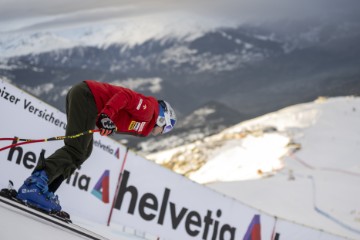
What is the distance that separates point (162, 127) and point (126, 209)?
3333mm

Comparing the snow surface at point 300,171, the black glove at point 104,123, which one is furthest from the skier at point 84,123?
the snow surface at point 300,171

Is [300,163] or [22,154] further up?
[300,163]

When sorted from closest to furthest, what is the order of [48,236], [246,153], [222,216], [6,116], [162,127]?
1. [48,236]
2. [162,127]
3. [6,116]
4. [222,216]
5. [246,153]

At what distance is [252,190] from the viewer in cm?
1778

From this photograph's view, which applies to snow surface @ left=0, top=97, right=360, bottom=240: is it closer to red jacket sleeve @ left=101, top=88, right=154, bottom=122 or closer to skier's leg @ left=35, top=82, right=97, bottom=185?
skier's leg @ left=35, top=82, right=97, bottom=185

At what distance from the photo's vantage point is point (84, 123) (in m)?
5.34

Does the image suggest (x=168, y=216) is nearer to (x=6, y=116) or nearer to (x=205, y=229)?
(x=205, y=229)

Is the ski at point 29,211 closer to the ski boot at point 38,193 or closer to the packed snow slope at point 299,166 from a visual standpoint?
the ski boot at point 38,193

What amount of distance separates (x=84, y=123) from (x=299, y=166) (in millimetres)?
20049

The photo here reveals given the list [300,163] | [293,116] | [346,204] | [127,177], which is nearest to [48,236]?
[127,177]

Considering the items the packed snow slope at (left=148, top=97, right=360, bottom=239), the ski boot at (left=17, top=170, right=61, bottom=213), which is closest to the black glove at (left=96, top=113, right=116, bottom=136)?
the ski boot at (left=17, top=170, right=61, bottom=213)

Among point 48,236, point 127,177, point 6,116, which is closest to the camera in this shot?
point 48,236

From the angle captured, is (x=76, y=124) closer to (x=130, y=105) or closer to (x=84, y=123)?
(x=84, y=123)

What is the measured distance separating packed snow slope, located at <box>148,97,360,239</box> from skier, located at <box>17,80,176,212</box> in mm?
10085
